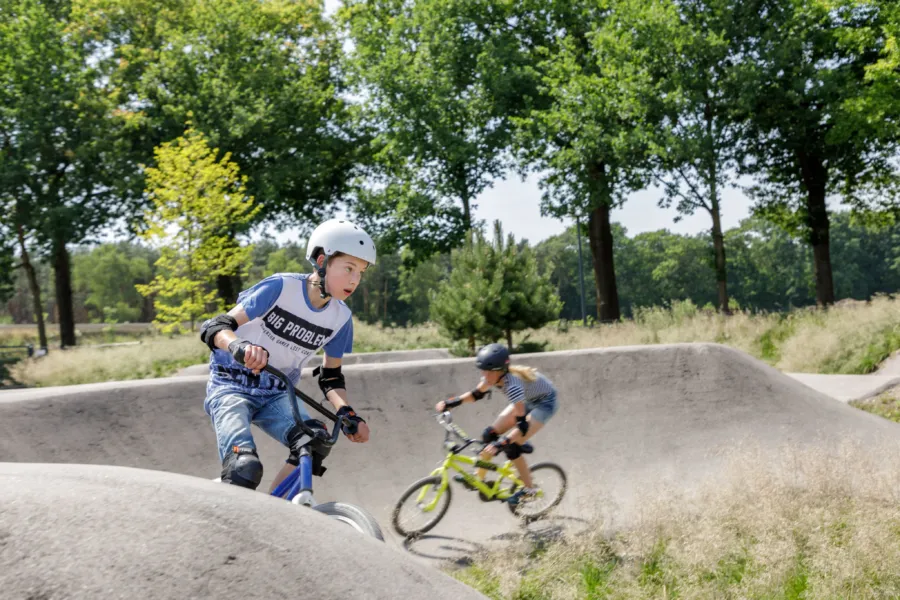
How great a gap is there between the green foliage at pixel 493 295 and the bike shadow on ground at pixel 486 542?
26.0ft

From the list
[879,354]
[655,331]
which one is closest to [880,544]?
[879,354]

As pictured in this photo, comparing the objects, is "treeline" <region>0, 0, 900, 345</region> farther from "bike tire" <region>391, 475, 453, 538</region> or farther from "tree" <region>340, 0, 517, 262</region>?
"bike tire" <region>391, 475, 453, 538</region>

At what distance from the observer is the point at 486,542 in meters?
6.10

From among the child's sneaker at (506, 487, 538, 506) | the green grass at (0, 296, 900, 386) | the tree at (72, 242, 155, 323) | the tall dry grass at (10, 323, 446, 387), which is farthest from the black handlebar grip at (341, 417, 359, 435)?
the tree at (72, 242, 155, 323)

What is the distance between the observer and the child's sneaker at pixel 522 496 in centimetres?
636

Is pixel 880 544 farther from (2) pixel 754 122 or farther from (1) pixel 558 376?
(2) pixel 754 122

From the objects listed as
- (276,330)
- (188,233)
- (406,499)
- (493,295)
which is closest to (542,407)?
(406,499)

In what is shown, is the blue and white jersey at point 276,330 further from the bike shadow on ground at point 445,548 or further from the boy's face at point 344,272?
the bike shadow on ground at point 445,548

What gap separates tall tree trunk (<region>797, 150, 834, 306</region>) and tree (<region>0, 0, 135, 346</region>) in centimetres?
2339

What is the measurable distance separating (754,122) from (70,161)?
78.1 ft

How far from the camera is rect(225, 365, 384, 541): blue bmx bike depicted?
3.20 meters

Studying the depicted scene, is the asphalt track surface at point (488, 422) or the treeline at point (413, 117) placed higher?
the treeline at point (413, 117)

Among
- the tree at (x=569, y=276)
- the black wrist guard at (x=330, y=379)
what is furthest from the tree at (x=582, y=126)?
the tree at (x=569, y=276)

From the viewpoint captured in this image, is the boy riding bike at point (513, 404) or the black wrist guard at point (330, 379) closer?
the black wrist guard at point (330, 379)
